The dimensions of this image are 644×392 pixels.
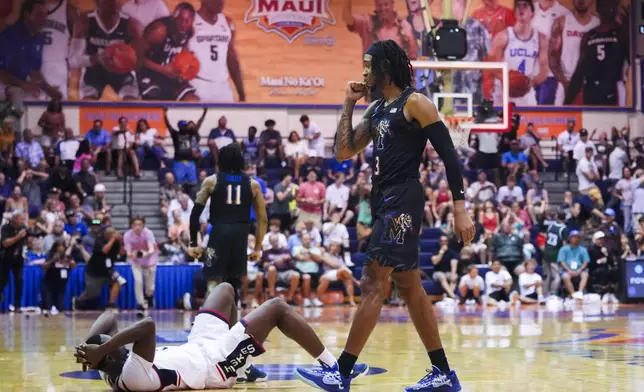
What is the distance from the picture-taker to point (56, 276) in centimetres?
1853

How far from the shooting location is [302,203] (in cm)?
2178

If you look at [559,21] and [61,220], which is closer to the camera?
[61,220]

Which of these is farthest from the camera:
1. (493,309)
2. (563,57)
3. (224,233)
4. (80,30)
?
(563,57)

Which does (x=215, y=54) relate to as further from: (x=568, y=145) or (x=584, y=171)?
(x=584, y=171)

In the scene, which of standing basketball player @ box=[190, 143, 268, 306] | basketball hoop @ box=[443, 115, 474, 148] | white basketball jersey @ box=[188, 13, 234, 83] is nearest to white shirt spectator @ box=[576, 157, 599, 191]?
basketball hoop @ box=[443, 115, 474, 148]

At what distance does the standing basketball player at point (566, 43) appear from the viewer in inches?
1153

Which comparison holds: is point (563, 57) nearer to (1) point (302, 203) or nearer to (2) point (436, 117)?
(1) point (302, 203)

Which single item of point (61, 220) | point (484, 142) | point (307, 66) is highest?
point (307, 66)

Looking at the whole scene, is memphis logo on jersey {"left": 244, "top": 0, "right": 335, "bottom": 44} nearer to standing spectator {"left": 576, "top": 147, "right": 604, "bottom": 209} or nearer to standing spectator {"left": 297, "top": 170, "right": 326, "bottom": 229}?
standing spectator {"left": 297, "top": 170, "right": 326, "bottom": 229}

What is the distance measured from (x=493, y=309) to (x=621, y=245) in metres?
4.65

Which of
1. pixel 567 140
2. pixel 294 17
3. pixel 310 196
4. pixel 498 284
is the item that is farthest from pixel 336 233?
pixel 294 17

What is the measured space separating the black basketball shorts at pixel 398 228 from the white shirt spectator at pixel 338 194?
51.3ft

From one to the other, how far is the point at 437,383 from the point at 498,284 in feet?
45.7

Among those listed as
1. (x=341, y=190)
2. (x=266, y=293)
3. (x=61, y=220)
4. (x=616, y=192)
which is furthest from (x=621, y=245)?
(x=61, y=220)
